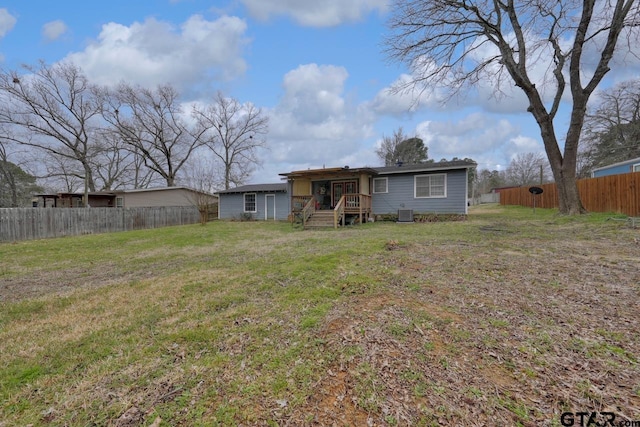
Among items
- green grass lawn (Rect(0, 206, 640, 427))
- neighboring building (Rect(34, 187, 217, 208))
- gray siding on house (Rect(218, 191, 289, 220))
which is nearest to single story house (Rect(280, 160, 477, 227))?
gray siding on house (Rect(218, 191, 289, 220))

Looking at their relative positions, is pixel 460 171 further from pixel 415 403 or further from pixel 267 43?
pixel 415 403

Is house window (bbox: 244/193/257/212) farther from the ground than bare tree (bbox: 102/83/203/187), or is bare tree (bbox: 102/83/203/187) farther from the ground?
bare tree (bbox: 102/83/203/187)

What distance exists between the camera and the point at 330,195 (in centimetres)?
1712

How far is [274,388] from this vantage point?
2.10 meters

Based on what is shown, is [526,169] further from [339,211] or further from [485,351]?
[485,351]

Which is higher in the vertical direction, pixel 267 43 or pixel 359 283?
pixel 267 43

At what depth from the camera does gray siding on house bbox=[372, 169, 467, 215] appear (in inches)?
551

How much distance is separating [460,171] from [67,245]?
1702 centimetres

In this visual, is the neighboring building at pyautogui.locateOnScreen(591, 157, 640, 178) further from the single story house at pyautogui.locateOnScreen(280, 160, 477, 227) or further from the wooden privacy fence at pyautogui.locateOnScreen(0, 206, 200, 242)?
the wooden privacy fence at pyautogui.locateOnScreen(0, 206, 200, 242)

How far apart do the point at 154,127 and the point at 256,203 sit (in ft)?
51.5

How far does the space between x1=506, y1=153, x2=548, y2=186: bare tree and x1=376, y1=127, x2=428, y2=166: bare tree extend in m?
18.7

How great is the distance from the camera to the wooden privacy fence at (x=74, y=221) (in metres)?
11.7

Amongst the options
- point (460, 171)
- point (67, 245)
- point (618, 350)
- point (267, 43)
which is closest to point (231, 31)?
point (267, 43)

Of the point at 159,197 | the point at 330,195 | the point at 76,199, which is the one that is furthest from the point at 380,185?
the point at 76,199
